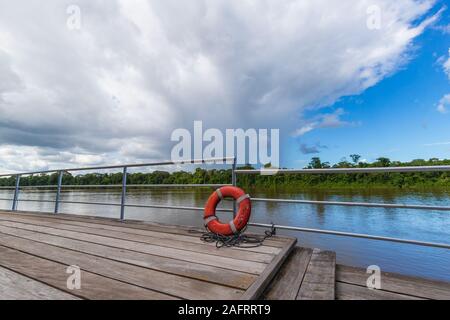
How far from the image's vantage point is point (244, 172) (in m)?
1.96

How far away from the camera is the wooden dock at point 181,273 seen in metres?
0.89

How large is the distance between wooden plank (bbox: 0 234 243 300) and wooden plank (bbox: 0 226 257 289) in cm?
4

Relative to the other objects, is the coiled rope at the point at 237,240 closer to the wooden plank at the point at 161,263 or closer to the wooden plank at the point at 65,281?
the wooden plank at the point at 161,263

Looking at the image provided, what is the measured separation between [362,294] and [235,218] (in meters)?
0.91

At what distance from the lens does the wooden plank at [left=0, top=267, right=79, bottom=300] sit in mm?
843

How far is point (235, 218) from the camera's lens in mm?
1705

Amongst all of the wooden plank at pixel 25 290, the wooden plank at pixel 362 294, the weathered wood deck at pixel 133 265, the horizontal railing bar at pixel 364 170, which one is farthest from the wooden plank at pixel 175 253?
the horizontal railing bar at pixel 364 170

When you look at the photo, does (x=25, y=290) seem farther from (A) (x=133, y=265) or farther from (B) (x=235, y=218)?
(B) (x=235, y=218)

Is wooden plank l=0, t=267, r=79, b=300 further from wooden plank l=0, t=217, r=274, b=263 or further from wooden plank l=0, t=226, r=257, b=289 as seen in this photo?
wooden plank l=0, t=217, r=274, b=263

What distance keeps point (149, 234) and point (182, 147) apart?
0.89 meters

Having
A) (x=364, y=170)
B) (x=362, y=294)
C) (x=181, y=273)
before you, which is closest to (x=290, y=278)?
(x=362, y=294)

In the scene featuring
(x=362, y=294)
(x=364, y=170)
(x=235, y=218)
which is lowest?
(x=362, y=294)

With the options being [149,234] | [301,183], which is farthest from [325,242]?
[301,183]
